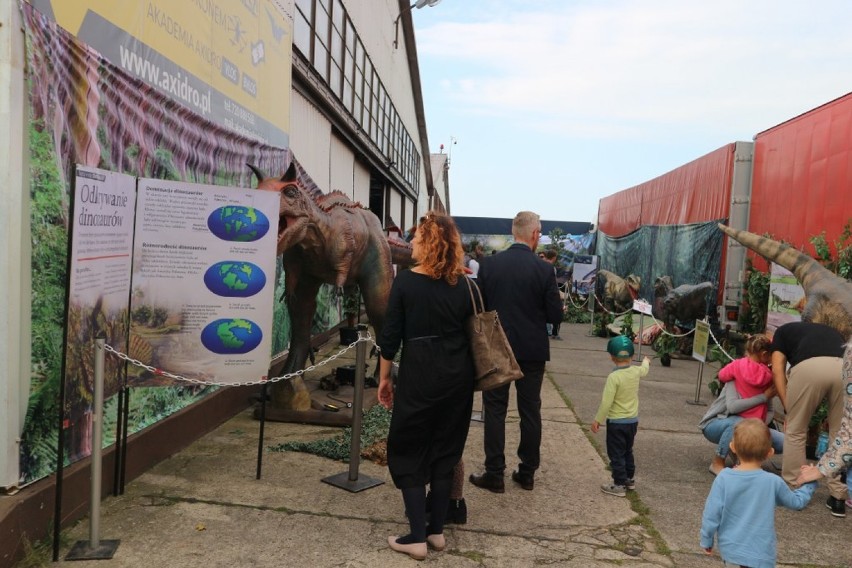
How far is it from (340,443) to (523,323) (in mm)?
1837

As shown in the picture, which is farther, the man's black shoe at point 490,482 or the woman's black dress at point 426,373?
the man's black shoe at point 490,482

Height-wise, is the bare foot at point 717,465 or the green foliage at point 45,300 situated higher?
the green foliage at point 45,300

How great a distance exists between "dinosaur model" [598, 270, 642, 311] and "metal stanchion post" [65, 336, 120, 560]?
49.1ft

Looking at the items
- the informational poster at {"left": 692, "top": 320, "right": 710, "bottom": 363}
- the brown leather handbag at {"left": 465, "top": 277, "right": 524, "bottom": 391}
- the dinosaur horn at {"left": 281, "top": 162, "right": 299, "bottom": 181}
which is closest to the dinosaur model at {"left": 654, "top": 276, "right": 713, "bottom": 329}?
the informational poster at {"left": 692, "top": 320, "right": 710, "bottom": 363}

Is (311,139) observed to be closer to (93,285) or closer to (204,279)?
(204,279)

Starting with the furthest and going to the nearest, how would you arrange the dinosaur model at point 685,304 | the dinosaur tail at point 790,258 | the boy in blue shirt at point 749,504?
1. the dinosaur model at point 685,304
2. the dinosaur tail at point 790,258
3. the boy in blue shirt at point 749,504

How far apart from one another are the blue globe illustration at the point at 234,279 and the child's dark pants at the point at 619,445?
98.0 inches

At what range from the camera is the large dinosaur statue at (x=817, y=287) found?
599 centimetres

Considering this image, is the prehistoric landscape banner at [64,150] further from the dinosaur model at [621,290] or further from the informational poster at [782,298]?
the dinosaur model at [621,290]

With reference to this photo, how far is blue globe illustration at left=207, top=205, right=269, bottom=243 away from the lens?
4.12 metres

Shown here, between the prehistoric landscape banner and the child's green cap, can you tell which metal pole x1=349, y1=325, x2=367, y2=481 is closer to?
the prehistoric landscape banner

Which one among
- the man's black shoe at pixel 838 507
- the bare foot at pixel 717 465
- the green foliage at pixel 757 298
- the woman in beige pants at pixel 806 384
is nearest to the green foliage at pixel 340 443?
the bare foot at pixel 717 465

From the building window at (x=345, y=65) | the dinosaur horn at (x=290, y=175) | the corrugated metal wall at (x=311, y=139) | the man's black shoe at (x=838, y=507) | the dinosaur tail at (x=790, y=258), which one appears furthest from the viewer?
the building window at (x=345, y=65)

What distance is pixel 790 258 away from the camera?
708 cm
